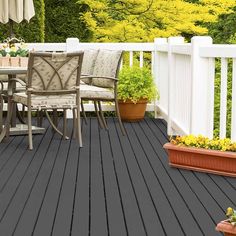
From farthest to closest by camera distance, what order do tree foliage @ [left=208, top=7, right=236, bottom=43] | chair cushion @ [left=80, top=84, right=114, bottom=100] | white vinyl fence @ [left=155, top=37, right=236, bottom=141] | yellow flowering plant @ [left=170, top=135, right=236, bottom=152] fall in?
tree foliage @ [left=208, top=7, right=236, bottom=43]
chair cushion @ [left=80, top=84, right=114, bottom=100]
white vinyl fence @ [left=155, top=37, right=236, bottom=141]
yellow flowering plant @ [left=170, top=135, right=236, bottom=152]

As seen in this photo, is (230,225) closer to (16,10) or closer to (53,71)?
(53,71)

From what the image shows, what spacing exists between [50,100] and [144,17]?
6.62 metres

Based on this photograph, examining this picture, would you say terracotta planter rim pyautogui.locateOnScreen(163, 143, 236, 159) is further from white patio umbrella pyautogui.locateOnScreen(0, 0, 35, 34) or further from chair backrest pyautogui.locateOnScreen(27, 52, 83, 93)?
white patio umbrella pyautogui.locateOnScreen(0, 0, 35, 34)

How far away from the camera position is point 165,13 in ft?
41.0

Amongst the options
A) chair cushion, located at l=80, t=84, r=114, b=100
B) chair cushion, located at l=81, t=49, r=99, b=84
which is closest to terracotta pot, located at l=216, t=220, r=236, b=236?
chair cushion, located at l=80, t=84, r=114, b=100

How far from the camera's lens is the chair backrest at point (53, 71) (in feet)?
21.2

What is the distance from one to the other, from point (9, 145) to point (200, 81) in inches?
85.2

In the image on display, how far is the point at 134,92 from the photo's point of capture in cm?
871

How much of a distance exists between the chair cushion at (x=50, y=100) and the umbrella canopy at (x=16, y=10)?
1.76m

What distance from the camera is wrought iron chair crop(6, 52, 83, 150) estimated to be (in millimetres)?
6492

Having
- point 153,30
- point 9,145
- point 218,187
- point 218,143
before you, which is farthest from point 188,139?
point 153,30

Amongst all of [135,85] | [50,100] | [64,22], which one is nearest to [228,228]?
[50,100]

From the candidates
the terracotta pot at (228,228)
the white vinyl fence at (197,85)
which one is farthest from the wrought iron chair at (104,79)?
the terracotta pot at (228,228)

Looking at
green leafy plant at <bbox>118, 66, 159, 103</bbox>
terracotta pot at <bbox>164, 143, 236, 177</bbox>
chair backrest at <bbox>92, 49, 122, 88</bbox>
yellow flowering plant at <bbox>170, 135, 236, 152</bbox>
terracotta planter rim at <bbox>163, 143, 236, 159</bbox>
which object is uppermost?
chair backrest at <bbox>92, 49, 122, 88</bbox>
